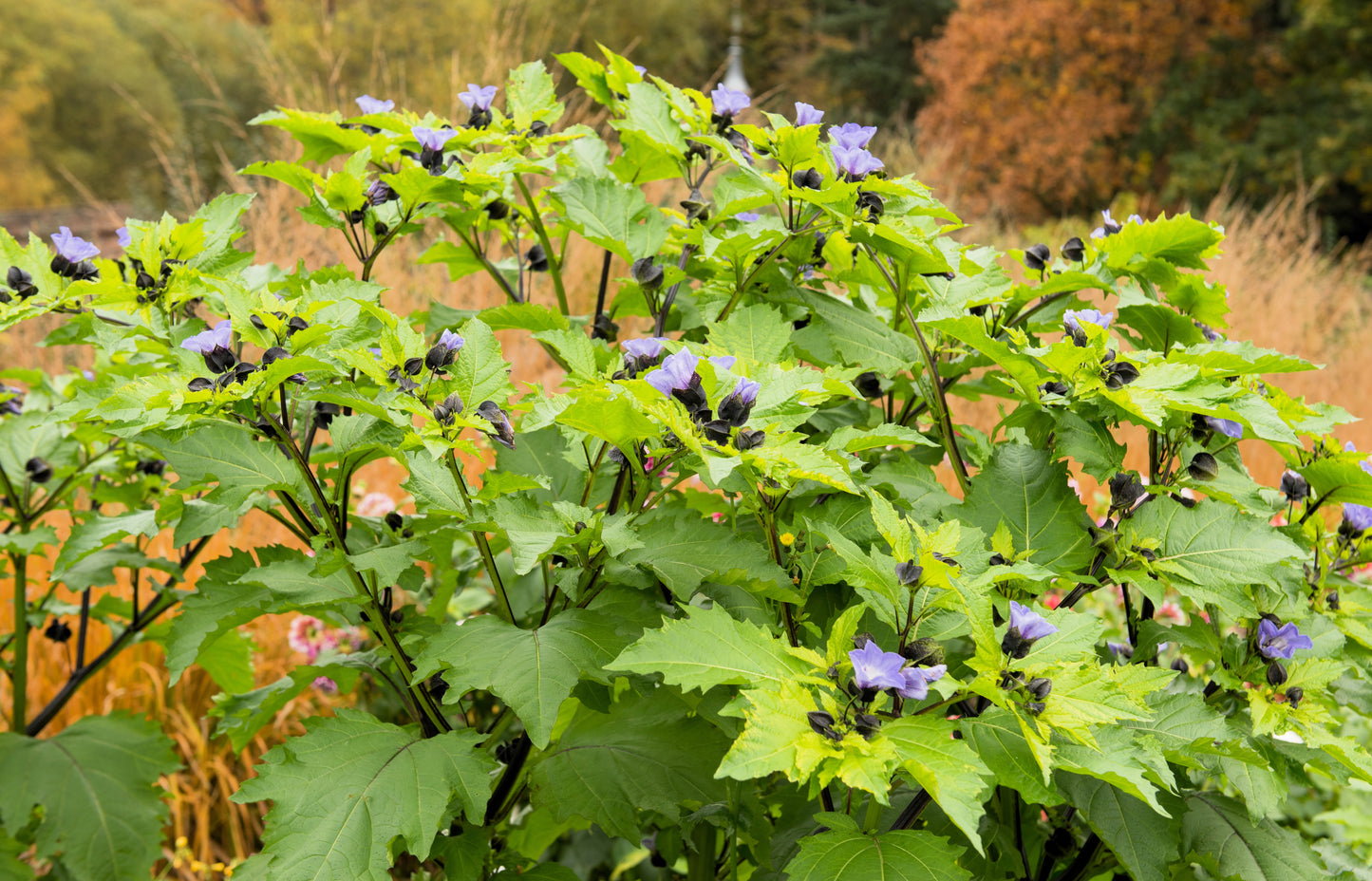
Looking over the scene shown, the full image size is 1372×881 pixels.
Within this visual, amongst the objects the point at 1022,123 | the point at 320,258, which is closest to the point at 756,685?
the point at 320,258

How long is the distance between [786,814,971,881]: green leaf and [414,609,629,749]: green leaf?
306mm

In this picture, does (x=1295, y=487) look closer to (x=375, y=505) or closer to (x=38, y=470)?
(x=38, y=470)

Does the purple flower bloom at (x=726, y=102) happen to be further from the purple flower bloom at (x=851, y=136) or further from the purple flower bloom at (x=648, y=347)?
the purple flower bloom at (x=648, y=347)

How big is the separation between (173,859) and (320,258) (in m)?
4.05

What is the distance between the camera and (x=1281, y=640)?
4.11ft

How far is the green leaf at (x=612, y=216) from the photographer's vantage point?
1.43 m

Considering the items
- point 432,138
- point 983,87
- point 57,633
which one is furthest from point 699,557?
point 983,87

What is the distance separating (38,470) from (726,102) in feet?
4.88

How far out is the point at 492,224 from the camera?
1.65 metres

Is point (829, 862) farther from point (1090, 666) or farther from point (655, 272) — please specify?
point (655, 272)

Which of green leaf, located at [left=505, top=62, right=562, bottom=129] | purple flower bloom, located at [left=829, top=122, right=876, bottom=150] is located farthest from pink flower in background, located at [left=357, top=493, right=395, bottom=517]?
purple flower bloom, located at [left=829, top=122, right=876, bottom=150]

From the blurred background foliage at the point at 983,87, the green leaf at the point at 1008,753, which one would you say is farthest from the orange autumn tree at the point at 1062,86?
the green leaf at the point at 1008,753

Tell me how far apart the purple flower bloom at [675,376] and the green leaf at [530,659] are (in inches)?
13.5

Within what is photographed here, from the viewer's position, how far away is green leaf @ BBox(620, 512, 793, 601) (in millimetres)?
1099
